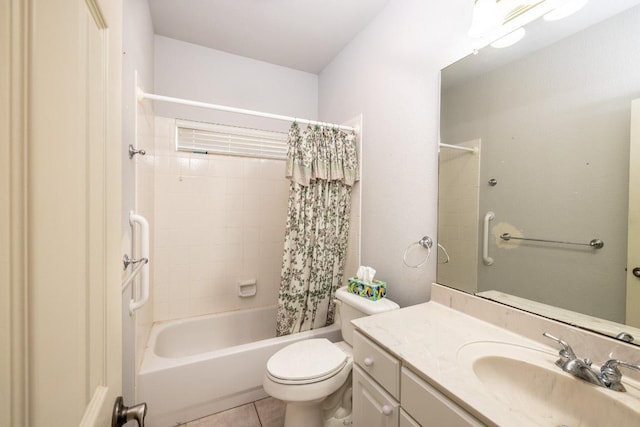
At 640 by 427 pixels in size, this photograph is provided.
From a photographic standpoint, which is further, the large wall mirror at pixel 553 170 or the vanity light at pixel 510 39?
the vanity light at pixel 510 39

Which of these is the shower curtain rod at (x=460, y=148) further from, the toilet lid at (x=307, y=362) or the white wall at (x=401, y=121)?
the toilet lid at (x=307, y=362)

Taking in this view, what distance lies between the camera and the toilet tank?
143 centimetres

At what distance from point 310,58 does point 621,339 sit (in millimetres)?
2516

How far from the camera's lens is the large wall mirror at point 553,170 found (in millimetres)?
816

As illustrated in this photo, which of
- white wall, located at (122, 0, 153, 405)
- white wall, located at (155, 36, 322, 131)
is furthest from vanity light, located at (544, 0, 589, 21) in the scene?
white wall, located at (155, 36, 322, 131)

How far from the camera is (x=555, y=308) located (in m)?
0.94

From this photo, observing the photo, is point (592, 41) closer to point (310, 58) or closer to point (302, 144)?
point (302, 144)

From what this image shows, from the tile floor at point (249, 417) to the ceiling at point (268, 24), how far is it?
2.57m

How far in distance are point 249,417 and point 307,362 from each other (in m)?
0.65

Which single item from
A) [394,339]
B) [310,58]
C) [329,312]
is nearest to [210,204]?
[329,312]

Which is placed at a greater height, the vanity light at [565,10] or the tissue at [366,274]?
the vanity light at [565,10]

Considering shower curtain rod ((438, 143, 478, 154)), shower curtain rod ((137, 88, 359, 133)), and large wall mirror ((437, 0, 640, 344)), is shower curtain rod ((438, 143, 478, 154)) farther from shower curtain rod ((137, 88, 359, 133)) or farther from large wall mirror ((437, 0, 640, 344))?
shower curtain rod ((137, 88, 359, 133))

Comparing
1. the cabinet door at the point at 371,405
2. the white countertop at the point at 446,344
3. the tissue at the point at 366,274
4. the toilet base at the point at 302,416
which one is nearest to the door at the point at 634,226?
the white countertop at the point at 446,344

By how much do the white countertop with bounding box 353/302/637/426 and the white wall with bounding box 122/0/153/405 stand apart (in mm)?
1088
